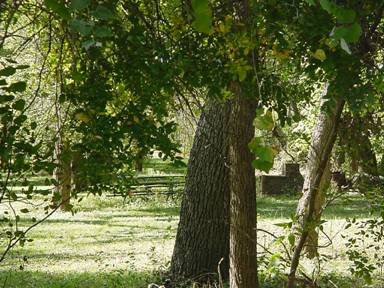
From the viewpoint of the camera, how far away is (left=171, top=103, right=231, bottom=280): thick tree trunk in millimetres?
8625

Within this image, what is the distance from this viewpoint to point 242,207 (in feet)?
15.1

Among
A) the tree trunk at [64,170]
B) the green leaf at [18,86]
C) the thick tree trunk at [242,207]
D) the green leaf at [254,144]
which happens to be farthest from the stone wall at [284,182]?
the green leaf at [254,144]

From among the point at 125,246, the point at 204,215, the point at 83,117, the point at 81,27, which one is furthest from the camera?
the point at 125,246

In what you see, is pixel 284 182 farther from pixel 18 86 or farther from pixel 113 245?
pixel 18 86

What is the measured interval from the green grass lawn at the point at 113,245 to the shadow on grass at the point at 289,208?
0.09ft

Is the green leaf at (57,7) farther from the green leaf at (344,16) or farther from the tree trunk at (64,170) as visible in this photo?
the tree trunk at (64,170)

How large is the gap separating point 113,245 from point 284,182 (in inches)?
523

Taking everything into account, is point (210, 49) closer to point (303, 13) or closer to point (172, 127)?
point (172, 127)

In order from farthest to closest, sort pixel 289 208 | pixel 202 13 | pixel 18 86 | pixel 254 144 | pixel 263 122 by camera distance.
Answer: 1. pixel 289 208
2. pixel 18 86
3. pixel 263 122
4. pixel 254 144
5. pixel 202 13

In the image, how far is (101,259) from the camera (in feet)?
43.4

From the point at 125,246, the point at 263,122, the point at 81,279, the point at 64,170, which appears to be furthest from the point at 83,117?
the point at 125,246

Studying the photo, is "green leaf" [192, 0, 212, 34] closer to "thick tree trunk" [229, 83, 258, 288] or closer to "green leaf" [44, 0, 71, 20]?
"green leaf" [44, 0, 71, 20]

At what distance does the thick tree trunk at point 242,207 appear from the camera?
172 inches

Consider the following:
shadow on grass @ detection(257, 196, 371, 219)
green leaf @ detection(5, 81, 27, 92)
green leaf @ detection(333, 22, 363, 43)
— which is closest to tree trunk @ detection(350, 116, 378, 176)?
green leaf @ detection(5, 81, 27, 92)
